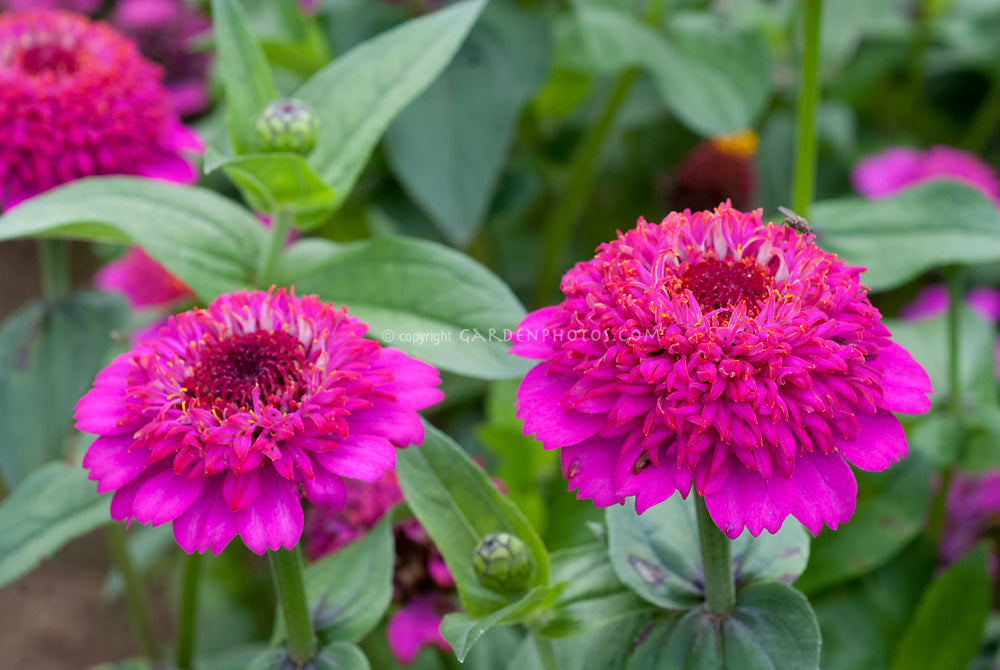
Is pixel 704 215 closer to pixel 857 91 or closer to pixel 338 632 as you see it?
pixel 338 632

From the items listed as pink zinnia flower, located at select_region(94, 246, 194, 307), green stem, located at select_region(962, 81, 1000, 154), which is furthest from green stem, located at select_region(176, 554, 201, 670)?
green stem, located at select_region(962, 81, 1000, 154)

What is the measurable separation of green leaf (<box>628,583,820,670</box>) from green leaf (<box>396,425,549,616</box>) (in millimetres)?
91

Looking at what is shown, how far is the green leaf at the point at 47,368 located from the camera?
94 centimetres

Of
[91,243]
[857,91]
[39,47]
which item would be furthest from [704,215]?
[91,243]

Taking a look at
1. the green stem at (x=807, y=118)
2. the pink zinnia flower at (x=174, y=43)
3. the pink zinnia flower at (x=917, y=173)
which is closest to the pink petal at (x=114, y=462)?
the green stem at (x=807, y=118)

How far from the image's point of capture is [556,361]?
57cm

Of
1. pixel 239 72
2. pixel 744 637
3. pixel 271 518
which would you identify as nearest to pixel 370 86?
pixel 239 72

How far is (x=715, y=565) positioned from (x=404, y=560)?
0.31 m

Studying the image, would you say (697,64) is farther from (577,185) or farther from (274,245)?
(274,245)

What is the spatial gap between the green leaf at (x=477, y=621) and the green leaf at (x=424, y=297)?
176mm

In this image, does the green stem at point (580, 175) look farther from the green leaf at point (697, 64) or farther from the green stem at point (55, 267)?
the green stem at point (55, 267)

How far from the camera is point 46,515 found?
77 cm

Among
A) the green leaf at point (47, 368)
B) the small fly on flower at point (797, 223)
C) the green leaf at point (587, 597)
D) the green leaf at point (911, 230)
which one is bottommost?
the green leaf at point (47, 368)

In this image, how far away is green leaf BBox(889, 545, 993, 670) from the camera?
91 cm
